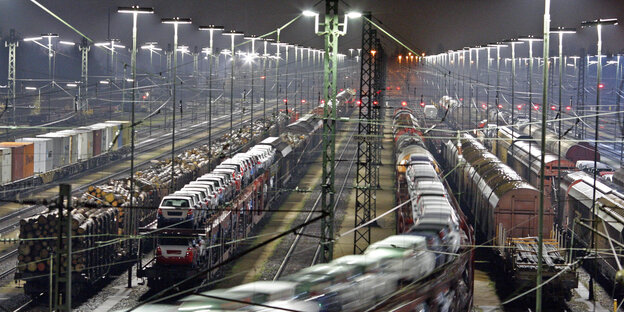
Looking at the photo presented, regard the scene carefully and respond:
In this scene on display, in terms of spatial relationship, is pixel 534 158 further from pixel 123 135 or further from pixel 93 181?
pixel 123 135

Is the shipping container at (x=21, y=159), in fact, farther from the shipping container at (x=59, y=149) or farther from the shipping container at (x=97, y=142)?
the shipping container at (x=97, y=142)

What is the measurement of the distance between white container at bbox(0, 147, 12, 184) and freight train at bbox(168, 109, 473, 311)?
26.3m

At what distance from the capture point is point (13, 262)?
112 ft

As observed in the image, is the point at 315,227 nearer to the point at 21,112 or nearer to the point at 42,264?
the point at 42,264

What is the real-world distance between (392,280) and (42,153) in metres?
38.5

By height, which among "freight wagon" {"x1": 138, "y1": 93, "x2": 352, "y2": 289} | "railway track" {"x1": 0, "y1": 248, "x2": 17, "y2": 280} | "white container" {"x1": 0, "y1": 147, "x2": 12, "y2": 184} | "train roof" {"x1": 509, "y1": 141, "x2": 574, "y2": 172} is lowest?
"railway track" {"x1": 0, "y1": 248, "x2": 17, "y2": 280}

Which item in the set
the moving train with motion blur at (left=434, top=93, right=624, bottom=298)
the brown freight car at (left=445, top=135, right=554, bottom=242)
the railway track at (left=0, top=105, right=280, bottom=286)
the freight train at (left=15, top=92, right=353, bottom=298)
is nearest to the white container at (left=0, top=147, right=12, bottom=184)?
the railway track at (left=0, top=105, right=280, bottom=286)

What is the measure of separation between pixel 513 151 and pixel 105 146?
103 ft

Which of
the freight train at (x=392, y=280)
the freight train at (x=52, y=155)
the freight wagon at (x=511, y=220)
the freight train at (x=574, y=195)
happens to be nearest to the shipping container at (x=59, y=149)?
the freight train at (x=52, y=155)

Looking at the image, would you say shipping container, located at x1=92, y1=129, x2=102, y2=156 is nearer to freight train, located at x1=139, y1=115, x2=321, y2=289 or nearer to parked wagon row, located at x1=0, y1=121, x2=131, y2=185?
parked wagon row, located at x1=0, y1=121, x2=131, y2=185

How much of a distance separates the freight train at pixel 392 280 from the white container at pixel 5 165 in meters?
26.3

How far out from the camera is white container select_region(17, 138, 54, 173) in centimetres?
5253

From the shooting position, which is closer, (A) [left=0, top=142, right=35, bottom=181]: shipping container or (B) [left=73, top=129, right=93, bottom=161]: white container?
(A) [left=0, top=142, right=35, bottom=181]: shipping container

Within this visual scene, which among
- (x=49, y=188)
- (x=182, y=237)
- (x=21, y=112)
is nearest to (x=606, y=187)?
(x=182, y=237)
